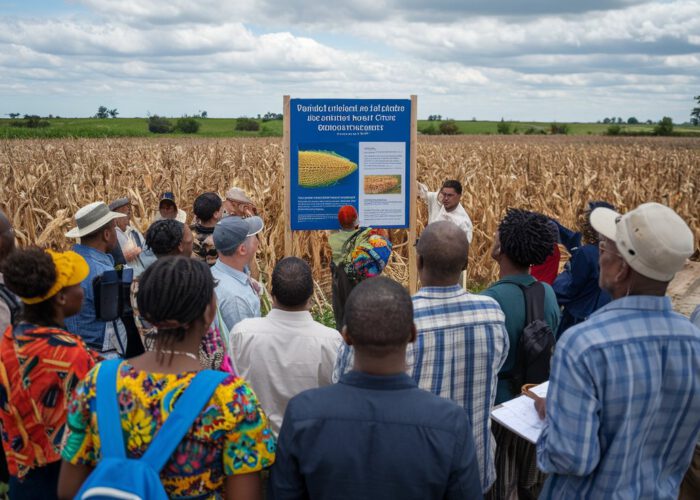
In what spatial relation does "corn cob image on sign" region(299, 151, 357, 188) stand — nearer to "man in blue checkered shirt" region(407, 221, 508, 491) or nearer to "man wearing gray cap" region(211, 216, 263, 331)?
"man wearing gray cap" region(211, 216, 263, 331)

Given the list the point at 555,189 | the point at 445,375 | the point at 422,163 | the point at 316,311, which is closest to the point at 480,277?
the point at 316,311

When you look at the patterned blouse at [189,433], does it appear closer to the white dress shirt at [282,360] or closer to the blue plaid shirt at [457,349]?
the blue plaid shirt at [457,349]

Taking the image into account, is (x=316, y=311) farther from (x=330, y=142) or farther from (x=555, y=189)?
(x=555, y=189)

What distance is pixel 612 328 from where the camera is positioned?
2.16 meters

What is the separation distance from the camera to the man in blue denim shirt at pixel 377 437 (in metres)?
1.90

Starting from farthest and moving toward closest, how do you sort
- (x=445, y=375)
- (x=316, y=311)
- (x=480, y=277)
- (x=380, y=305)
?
(x=480, y=277) < (x=316, y=311) < (x=445, y=375) < (x=380, y=305)

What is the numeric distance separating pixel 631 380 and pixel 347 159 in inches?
213

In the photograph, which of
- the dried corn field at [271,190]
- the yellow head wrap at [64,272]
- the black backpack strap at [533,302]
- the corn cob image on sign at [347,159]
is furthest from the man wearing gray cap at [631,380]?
the dried corn field at [271,190]

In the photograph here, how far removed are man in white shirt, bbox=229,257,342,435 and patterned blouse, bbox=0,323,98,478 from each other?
0.86m

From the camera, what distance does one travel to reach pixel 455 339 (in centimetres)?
287

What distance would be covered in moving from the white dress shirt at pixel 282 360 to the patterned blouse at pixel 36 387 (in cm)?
86

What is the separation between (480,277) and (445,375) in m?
7.69

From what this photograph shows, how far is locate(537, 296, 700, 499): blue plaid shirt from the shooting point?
2.13m

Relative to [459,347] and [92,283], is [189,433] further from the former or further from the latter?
[92,283]
